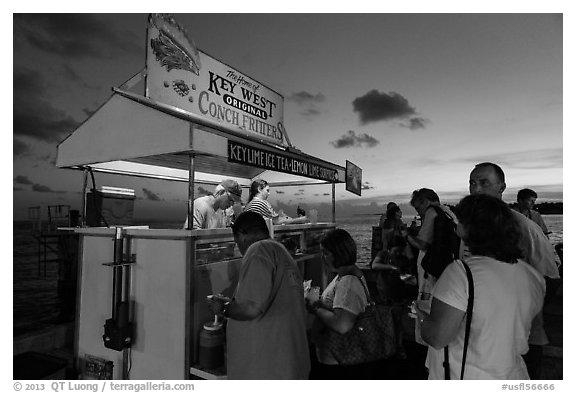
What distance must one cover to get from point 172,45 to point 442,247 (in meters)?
3.72

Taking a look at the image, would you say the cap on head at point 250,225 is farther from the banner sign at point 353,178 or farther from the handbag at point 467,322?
the banner sign at point 353,178

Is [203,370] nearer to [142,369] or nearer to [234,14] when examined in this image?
[142,369]

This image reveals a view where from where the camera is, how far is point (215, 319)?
3326mm

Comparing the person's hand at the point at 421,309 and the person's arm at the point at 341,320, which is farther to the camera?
the person's arm at the point at 341,320

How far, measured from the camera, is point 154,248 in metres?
3.34

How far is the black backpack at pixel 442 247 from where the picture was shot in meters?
3.94

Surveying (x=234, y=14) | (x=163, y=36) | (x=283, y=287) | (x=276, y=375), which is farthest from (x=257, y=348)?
(x=163, y=36)

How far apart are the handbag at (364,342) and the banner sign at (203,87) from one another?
2.67 metres

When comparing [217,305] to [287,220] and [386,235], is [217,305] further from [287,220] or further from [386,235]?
[386,235]

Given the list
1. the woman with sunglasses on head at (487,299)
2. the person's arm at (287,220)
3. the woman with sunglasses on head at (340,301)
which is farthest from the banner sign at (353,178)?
the woman with sunglasses on head at (487,299)

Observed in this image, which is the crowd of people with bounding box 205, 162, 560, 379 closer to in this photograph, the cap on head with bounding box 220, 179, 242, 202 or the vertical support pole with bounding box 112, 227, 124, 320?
the vertical support pole with bounding box 112, 227, 124, 320

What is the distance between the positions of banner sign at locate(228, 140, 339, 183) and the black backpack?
5.61 feet

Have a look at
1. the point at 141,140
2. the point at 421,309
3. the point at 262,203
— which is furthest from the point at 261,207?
the point at 421,309
